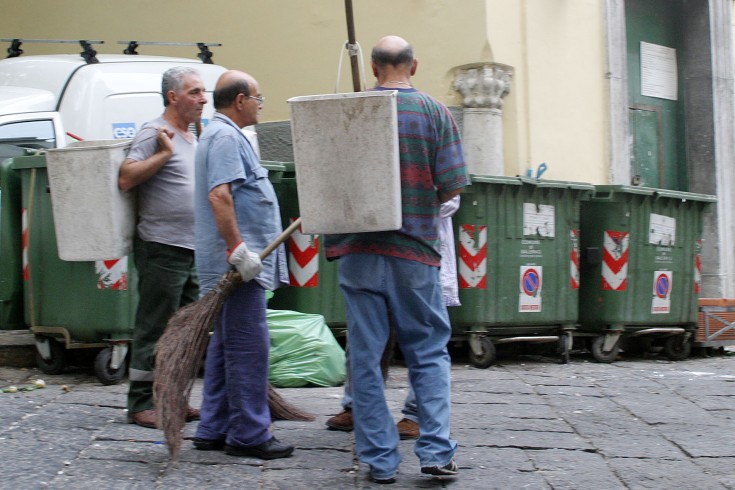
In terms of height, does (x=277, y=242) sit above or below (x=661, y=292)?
above

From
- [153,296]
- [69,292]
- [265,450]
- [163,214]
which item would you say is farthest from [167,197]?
[69,292]

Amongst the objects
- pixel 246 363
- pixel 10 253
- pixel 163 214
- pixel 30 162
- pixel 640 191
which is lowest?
pixel 246 363

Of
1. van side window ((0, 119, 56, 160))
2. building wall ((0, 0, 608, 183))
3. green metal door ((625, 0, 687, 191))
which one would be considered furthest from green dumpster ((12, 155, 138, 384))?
green metal door ((625, 0, 687, 191))

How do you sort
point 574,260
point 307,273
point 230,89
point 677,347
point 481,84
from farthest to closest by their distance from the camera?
point 481,84
point 677,347
point 574,260
point 307,273
point 230,89

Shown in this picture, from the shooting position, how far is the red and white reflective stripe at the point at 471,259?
26.1 ft

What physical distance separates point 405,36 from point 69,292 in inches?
222

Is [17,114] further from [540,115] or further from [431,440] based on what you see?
[540,115]

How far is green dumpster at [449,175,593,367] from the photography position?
793 cm

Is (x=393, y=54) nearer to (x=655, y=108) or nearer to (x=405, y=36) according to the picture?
(x=405, y=36)

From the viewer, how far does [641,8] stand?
13.6 meters

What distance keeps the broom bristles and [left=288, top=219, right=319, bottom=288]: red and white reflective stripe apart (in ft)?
9.12

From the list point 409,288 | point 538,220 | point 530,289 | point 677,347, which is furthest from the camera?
point 677,347

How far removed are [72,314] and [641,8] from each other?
9.14 m

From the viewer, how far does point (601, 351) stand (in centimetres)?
859
